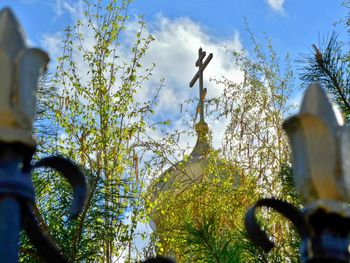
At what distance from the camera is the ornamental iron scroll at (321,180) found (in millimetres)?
1373

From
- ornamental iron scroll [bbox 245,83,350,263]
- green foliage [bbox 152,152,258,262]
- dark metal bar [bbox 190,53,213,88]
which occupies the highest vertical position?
dark metal bar [bbox 190,53,213,88]

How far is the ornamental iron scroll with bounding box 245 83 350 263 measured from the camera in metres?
1.37

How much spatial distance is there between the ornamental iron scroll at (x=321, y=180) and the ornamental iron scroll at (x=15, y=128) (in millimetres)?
520

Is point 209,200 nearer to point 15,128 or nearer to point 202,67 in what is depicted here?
point 202,67

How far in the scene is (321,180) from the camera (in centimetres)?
138

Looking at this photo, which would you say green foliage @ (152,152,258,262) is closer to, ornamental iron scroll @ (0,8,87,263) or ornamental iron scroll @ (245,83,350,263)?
ornamental iron scroll @ (245,83,350,263)

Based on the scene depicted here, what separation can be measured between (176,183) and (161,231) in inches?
43.8

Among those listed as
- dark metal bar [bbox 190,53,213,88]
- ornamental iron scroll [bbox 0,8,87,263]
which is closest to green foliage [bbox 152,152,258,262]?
dark metal bar [bbox 190,53,213,88]

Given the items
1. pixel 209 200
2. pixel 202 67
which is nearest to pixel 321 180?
pixel 209 200

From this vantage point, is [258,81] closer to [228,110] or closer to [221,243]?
[228,110]

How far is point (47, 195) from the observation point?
155 inches

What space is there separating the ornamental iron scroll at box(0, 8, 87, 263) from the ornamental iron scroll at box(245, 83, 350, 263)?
520 mm

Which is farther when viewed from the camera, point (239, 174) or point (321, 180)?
point (239, 174)

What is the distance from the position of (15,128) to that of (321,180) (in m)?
0.60
